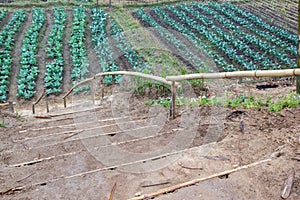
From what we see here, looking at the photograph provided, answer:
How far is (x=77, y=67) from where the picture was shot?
12.8 metres

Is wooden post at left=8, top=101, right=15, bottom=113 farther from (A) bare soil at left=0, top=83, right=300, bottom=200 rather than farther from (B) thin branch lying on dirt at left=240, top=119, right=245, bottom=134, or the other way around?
(B) thin branch lying on dirt at left=240, top=119, right=245, bottom=134

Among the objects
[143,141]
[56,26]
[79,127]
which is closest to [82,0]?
[56,26]

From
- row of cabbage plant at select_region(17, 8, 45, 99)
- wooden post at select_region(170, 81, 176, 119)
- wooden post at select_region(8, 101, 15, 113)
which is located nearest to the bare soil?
wooden post at select_region(170, 81, 176, 119)

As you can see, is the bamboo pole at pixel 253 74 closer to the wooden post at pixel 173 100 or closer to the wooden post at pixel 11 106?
the wooden post at pixel 173 100

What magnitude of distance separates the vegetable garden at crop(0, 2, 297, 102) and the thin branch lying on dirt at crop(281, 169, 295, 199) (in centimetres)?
704

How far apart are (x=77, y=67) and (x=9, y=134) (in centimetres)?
715

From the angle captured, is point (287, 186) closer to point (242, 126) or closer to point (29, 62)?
point (242, 126)

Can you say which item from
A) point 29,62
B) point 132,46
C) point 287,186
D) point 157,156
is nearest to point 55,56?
point 29,62

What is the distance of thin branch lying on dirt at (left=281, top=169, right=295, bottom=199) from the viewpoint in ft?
10.1

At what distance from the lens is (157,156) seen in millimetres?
3951

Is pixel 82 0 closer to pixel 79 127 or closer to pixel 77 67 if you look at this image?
pixel 77 67

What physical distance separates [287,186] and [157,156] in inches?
54.6

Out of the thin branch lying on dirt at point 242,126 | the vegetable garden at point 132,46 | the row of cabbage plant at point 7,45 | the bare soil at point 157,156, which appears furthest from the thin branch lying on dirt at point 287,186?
the row of cabbage plant at point 7,45

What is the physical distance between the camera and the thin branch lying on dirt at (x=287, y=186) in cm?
308
